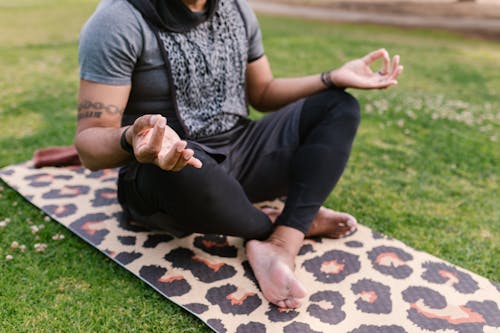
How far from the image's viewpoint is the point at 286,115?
246 centimetres

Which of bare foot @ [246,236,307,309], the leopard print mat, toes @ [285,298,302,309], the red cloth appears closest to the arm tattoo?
the leopard print mat

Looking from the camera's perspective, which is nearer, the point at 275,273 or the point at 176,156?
the point at 176,156

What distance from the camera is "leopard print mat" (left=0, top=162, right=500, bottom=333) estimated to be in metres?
1.91

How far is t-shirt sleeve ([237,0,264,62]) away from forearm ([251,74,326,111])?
0.18 metres

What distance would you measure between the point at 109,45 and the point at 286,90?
980mm

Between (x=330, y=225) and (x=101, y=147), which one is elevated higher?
(x=101, y=147)

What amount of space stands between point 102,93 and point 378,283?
1383 millimetres

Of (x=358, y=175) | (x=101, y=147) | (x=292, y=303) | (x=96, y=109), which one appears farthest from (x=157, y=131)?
(x=358, y=175)

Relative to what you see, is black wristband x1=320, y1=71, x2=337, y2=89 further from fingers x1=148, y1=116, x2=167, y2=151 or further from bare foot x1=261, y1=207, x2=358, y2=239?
fingers x1=148, y1=116, x2=167, y2=151

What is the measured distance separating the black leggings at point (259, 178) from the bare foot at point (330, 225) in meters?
0.17

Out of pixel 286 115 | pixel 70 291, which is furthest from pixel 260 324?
pixel 286 115

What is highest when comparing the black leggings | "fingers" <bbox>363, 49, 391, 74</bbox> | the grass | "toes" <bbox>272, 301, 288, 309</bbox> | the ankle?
"fingers" <bbox>363, 49, 391, 74</bbox>

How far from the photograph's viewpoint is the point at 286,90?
2592mm

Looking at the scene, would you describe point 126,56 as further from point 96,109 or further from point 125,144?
point 125,144
